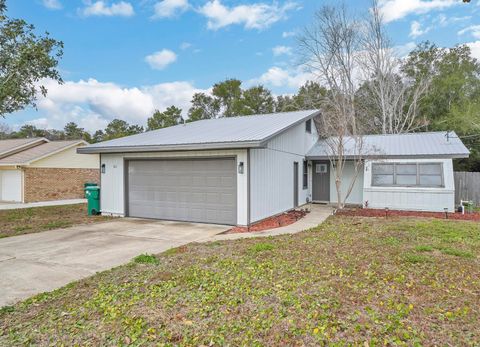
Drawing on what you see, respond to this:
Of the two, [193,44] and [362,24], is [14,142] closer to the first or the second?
[193,44]

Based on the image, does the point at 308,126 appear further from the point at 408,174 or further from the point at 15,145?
the point at 15,145

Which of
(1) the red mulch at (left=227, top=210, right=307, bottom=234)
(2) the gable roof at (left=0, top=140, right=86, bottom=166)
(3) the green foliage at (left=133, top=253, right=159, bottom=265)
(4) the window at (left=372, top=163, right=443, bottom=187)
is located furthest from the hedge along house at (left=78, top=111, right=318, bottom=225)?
(2) the gable roof at (left=0, top=140, right=86, bottom=166)

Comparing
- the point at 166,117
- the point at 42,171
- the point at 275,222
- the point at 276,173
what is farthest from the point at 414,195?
the point at 166,117

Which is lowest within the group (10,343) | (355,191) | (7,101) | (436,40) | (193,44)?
(10,343)

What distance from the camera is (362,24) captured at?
83.9 feet

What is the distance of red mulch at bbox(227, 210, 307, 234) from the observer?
8.74 metres

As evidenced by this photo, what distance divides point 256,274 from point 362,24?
2652 cm

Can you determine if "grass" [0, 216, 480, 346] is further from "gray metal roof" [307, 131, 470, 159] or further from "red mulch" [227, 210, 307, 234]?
"gray metal roof" [307, 131, 470, 159]

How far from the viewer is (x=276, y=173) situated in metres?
10.8

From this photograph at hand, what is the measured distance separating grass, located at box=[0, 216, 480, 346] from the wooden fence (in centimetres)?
913

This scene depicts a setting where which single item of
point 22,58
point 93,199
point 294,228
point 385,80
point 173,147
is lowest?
point 294,228

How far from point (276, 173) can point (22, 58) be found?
804 cm

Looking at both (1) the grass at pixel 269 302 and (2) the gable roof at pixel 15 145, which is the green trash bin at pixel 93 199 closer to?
(1) the grass at pixel 269 302

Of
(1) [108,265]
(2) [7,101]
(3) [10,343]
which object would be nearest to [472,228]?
(1) [108,265]
